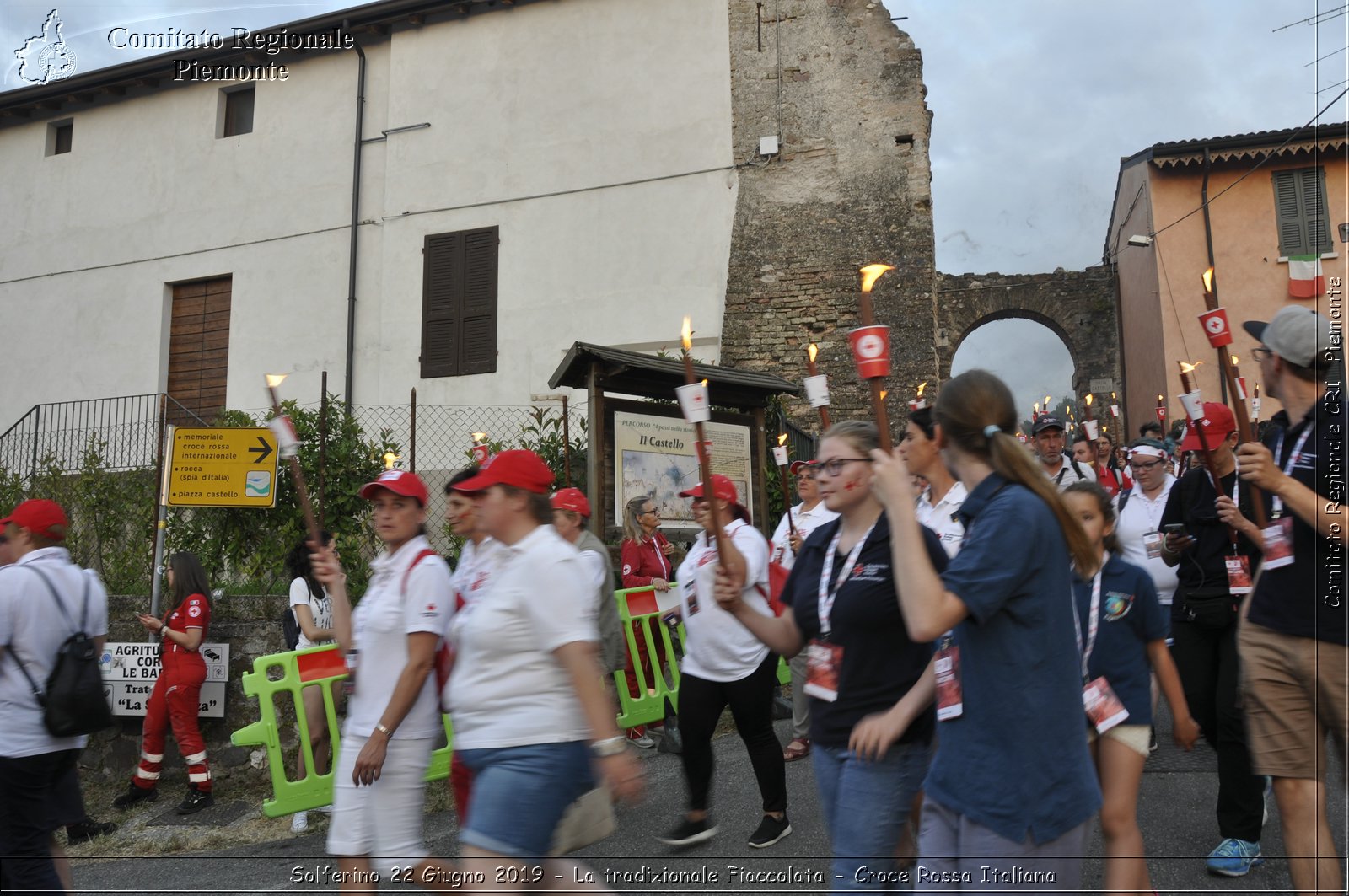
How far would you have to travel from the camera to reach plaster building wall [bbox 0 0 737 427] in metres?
15.9

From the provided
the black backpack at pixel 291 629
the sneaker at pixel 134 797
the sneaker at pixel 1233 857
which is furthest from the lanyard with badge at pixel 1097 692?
the sneaker at pixel 134 797

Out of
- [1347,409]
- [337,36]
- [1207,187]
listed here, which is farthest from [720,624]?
[1207,187]

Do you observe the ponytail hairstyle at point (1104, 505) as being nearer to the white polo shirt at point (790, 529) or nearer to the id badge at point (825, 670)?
the id badge at point (825, 670)

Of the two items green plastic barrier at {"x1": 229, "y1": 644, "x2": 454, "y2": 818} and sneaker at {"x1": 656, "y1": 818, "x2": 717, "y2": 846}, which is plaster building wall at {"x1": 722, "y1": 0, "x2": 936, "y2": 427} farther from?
sneaker at {"x1": 656, "y1": 818, "x2": 717, "y2": 846}

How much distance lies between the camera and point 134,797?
8.50 m

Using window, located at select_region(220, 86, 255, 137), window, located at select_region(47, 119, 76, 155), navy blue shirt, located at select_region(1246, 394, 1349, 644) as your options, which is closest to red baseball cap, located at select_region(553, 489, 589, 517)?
navy blue shirt, located at select_region(1246, 394, 1349, 644)

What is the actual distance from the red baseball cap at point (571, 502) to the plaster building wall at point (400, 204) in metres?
9.40

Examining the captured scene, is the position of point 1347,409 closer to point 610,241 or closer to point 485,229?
point 610,241

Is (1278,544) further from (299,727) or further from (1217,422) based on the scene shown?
(299,727)

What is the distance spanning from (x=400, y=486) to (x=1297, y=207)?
2232cm

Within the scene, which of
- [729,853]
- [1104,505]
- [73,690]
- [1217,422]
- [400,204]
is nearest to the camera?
[1104,505]


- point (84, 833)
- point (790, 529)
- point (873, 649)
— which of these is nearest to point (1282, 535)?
point (873, 649)

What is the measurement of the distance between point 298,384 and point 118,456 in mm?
3638

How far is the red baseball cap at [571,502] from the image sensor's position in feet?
20.1
